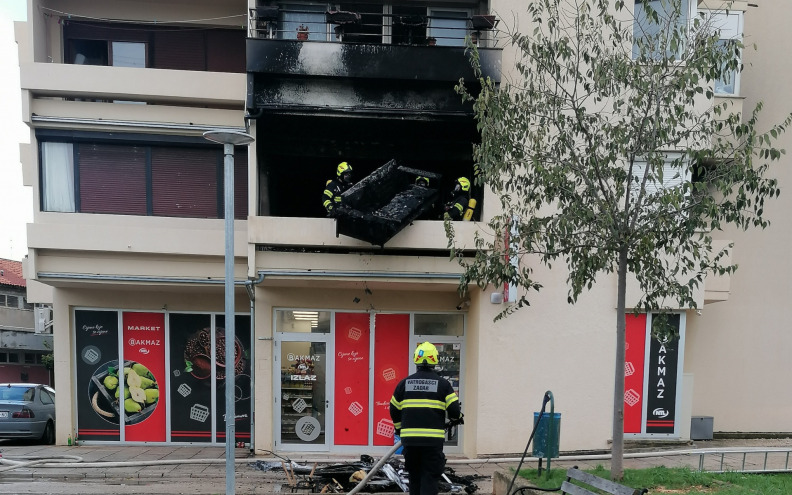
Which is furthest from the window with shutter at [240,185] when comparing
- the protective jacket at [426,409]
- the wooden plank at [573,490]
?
the wooden plank at [573,490]

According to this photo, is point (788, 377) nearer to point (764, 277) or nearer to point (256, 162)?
point (764, 277)

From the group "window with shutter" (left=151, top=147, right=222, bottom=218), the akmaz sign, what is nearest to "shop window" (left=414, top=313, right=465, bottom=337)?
the akmaz sign

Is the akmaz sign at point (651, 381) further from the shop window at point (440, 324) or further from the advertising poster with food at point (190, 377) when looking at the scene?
the advertising poster with food at point (190, 377)

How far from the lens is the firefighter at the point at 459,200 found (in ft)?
31.9

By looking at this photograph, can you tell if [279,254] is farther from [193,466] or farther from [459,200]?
[193,466]

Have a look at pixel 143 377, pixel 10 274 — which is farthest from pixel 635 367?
pixel 10 274

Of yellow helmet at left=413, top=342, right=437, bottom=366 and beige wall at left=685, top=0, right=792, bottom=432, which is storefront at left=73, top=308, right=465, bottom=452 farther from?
beige wall at left=685, top=0, right=792, bottom=432

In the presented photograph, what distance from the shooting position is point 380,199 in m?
9.70

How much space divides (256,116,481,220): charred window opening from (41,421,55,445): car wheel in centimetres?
687

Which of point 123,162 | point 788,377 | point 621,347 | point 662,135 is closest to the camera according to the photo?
point 662,135

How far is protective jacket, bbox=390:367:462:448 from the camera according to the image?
217 inches

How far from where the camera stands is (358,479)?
7.59m

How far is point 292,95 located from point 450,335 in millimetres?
5614

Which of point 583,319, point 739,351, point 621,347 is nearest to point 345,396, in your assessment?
point 583,319
